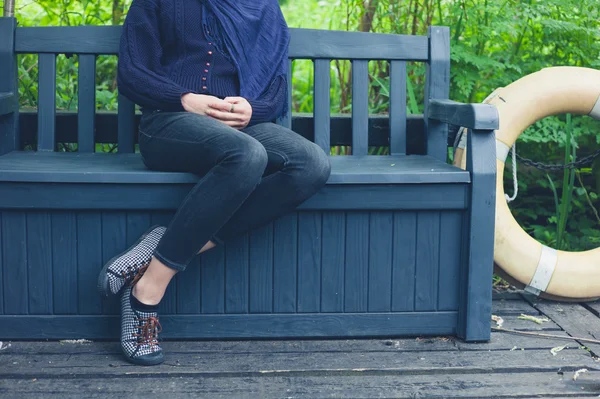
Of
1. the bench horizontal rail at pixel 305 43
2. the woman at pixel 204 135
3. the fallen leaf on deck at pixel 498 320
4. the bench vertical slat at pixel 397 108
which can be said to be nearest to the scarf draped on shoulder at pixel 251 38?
the woman at pixel 204 135

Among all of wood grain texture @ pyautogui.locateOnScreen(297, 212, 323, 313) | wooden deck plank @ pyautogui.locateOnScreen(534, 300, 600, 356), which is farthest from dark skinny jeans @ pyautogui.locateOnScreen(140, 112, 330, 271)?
wooden deck plank @ pyautogui.locateOnScreen(534, 300, 600, 356)

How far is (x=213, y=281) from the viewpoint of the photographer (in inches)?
91.2

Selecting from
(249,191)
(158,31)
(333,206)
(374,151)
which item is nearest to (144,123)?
(158,31)

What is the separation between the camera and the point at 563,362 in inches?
86.7

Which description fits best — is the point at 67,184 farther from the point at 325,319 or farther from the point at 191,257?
the point at 325,319

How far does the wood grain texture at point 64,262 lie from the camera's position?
7.38 ft

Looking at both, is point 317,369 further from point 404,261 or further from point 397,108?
point 397,108

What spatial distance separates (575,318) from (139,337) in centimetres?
141

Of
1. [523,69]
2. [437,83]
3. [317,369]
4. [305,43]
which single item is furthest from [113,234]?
[523,69]

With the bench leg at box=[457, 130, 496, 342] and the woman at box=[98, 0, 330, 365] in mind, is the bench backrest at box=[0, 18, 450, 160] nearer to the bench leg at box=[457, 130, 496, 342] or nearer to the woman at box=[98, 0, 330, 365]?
the woman at box=[98, 0, 330, 365]

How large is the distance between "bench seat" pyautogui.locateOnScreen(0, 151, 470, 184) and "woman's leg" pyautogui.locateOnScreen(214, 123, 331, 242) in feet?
0.29

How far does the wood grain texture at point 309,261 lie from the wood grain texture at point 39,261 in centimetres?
71

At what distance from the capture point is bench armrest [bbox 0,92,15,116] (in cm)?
252

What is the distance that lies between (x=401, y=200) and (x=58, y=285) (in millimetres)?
1014
